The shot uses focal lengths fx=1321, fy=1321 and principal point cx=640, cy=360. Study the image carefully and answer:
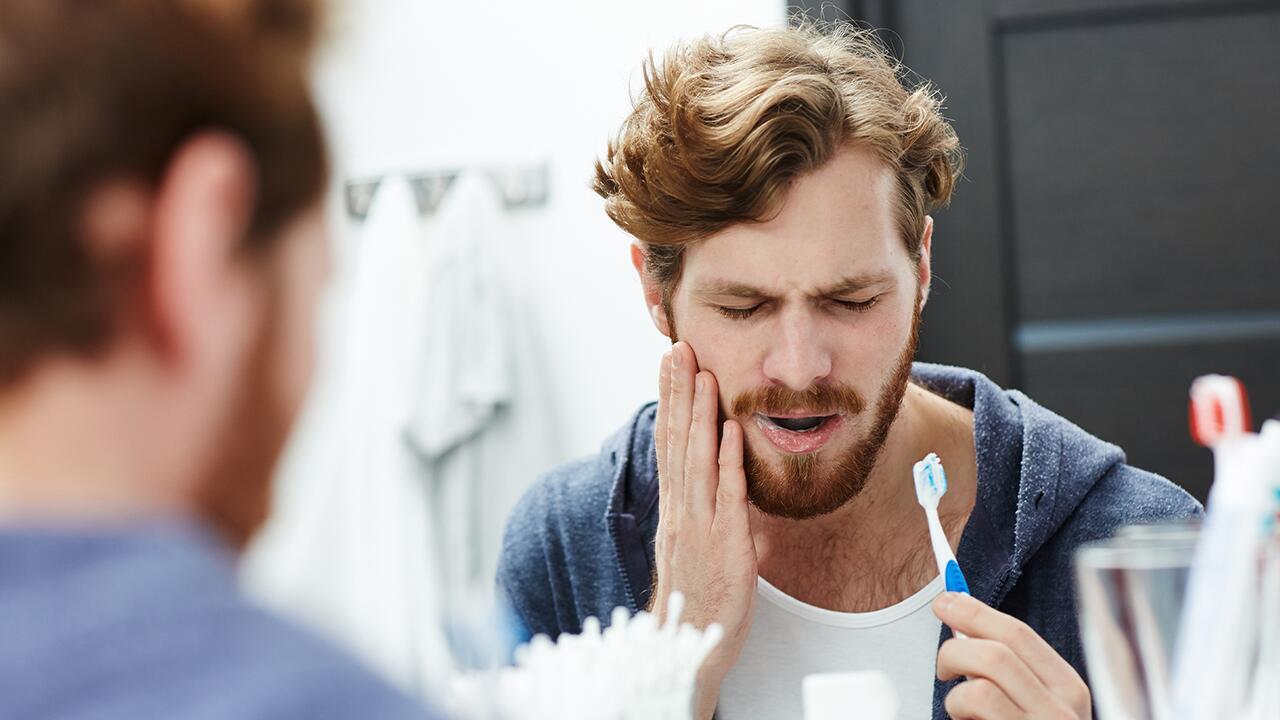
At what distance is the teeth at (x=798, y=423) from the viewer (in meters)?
1.24

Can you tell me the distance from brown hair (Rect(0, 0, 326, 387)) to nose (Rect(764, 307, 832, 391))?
86cm

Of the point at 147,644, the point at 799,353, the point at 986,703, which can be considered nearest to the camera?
the point at 147,644

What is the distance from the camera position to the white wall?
2150 millimetres

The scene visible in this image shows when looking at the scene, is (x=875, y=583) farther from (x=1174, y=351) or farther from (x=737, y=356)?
(x=1174, y=351)

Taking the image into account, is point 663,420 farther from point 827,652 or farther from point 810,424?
point 827,652

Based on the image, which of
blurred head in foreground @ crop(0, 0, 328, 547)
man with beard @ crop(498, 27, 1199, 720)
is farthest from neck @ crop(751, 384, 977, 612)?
blurred head in foreground @ crop(0, 0, 328, 547)

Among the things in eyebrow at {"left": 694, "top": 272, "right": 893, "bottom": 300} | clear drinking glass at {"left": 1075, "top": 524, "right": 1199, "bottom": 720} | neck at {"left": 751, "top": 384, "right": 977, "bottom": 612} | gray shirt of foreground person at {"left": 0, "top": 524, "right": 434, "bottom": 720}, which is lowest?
neck at {"left": 751, "top": 384, "right": 977, "bottom": 612}

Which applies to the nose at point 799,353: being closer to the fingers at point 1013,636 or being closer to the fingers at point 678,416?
the fingers at point 678,416

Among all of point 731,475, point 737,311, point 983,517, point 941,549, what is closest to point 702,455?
point 731,475

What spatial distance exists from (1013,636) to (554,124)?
151 centimetres

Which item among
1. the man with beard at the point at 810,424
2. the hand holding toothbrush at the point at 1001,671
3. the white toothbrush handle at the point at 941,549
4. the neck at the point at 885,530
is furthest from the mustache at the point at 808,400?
the hand holding toothbrush at the point at 1001,671

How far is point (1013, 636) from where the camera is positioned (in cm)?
83

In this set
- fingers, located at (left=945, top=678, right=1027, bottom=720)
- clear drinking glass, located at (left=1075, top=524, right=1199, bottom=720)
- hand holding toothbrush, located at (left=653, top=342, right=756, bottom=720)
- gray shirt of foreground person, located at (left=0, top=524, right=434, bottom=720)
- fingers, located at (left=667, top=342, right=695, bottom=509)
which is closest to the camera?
gray shirt of foreground person, located at (left=0, top=524, right=434, bottom=720)

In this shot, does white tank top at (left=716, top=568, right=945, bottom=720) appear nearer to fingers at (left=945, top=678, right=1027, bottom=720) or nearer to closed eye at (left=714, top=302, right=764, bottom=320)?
closed eye at (left=714, top=302, right=764, bottom=320)
